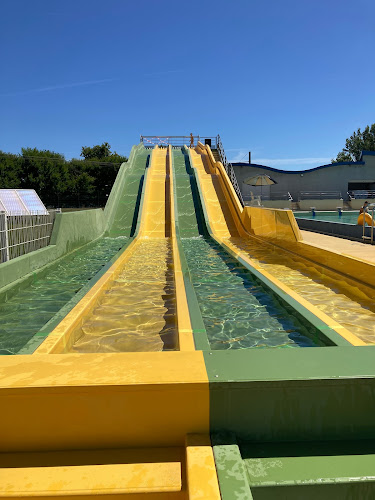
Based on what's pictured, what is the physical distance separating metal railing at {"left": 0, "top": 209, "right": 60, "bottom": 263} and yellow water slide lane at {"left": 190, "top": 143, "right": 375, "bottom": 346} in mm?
4351

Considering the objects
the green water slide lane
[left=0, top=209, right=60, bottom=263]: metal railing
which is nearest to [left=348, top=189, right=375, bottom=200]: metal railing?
the green water slide lane

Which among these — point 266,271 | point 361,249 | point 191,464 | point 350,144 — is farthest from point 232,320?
point 350,144

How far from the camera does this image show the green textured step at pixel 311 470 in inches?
62.2

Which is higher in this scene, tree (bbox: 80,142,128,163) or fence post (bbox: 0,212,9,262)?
tree (bbox: 80,142,128,163)

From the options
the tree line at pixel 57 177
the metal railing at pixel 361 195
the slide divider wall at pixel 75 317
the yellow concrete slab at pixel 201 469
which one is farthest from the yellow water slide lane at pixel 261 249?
the tree line at pixel 57 177

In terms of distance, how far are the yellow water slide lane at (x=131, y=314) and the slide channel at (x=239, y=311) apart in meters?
0.38

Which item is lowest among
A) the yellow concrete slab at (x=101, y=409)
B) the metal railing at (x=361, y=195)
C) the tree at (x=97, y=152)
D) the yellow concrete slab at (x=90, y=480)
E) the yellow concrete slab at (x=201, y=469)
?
the yellow concrete slab at (x=90, y=480)

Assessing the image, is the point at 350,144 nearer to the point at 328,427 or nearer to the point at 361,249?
the point at 361,249

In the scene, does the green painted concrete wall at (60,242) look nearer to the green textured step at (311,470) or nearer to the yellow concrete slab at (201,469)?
the yellow concrete slab at (201,469)

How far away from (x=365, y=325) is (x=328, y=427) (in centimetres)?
273

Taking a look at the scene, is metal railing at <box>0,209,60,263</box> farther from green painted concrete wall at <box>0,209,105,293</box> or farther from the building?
the building

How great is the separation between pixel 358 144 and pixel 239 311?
240 feet

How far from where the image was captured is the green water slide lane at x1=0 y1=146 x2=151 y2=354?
13.1 feet

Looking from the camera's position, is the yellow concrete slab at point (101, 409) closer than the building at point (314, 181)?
Yes
